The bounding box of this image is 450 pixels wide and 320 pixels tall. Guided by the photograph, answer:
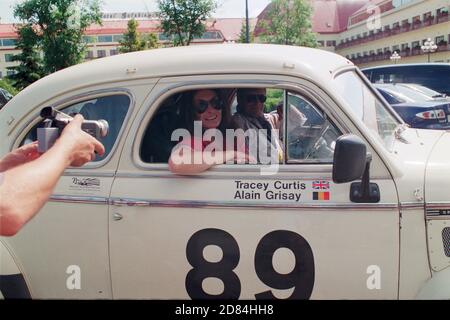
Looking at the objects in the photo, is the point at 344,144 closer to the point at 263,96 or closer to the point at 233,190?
the point at 233,190

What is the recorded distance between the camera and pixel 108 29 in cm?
4553

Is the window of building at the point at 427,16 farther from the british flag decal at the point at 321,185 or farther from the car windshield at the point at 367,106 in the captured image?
the british flag decal at the point at 321,185

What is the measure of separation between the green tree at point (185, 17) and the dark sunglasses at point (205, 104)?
806 inches

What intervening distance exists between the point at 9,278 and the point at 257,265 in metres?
1.41

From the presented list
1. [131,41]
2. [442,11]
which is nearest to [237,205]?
[442,11]

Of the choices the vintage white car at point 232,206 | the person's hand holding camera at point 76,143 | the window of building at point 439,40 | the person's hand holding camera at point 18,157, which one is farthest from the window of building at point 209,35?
the person's hand holding camera at point 76,143

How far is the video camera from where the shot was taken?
6.23 ft

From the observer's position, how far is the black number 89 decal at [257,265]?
248 cm

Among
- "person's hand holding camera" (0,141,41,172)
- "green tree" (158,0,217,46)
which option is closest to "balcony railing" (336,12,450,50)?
"green tree" (158,0,217,46)

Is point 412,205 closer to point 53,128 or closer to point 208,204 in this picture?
point 208,204

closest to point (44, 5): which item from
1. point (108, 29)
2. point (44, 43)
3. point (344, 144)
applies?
point (44, 43)

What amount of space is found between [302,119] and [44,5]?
490 inches

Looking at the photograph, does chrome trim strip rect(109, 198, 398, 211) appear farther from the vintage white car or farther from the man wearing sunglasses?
the man wearing sunglasses

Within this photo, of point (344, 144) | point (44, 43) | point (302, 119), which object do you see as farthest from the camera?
point (44, 43)
